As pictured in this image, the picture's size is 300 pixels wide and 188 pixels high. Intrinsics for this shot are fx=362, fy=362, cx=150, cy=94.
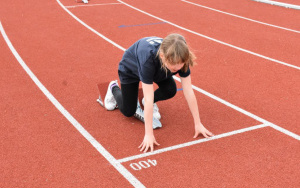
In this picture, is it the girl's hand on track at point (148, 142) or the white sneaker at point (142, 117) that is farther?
the white sneaker at point (142, 117)

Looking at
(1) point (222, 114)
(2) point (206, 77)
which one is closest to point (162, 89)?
(1) point (222, 114)

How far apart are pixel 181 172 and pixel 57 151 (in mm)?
1310

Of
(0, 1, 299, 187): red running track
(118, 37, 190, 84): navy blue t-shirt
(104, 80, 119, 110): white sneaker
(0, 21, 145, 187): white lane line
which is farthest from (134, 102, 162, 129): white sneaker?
(0, 21, 145, 187): white lane line

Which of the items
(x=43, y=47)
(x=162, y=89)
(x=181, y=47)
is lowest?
(x=43, y=47)

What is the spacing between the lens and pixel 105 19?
384 inches

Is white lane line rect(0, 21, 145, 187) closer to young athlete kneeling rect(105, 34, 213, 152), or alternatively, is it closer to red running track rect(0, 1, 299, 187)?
red running track rect(0, 1, 299, 187)

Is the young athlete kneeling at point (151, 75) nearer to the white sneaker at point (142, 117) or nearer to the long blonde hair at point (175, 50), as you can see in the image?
the long blonde hair at point (175, 50)

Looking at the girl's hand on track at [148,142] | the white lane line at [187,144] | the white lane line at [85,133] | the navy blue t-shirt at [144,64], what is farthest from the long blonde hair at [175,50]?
Answer: the white lane line at [85,133]

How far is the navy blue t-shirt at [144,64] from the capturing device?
140 inches

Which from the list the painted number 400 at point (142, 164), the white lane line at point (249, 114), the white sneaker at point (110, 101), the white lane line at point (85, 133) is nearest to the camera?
the white lane line at point (85, 133)

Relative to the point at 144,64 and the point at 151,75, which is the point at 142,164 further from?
the point at 144,64

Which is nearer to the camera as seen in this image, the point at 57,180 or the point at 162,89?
the point at 57,180

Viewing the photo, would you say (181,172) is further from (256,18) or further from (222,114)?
(256,18)

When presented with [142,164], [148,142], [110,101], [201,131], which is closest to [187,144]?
[201,131]
